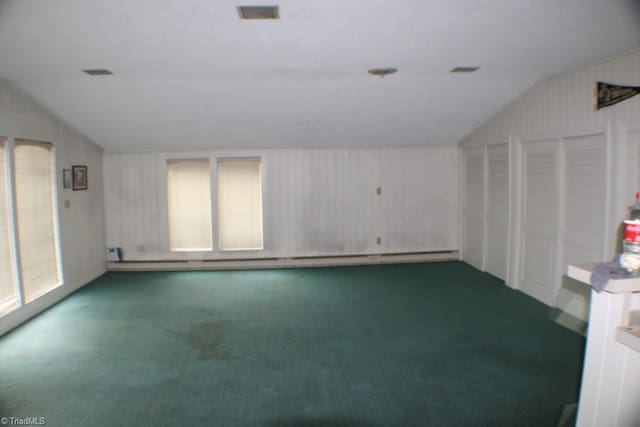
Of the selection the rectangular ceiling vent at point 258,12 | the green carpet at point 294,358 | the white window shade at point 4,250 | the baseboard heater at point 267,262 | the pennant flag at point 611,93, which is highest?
Answer: the rectangular ceiling vent at point 258,12

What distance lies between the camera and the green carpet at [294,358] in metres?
3.14

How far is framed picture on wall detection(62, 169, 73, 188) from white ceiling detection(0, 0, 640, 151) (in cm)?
69

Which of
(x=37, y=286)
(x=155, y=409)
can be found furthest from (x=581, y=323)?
(x=37, y=286)

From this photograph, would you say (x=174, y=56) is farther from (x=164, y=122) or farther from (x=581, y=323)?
(x=581, y=323)

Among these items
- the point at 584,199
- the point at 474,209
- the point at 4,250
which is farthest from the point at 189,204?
the point at 584,199

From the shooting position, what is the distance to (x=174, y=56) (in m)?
4.07

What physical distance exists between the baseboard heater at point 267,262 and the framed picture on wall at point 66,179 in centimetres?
182

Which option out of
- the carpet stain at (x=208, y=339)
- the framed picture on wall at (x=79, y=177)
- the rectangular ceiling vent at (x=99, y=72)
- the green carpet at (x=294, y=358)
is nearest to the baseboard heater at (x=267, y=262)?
the green carpet at (x=294, y=358)

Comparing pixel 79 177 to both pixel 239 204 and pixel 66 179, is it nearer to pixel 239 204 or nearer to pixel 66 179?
pixel 66 179

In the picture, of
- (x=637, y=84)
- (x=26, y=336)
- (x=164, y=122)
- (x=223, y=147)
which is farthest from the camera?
(x=223, y=147)

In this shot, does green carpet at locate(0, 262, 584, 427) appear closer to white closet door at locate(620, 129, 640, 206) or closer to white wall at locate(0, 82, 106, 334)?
white wall at locate(0, 82, 106, 334)

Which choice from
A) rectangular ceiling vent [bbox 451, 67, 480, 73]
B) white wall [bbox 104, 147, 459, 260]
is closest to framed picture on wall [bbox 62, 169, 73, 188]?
white wall [bbox 104, 147, 459, 260]

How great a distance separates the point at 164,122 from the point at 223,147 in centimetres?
120

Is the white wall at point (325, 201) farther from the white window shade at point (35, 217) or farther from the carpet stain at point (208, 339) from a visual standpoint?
the carpet stain at point (208, 339)
